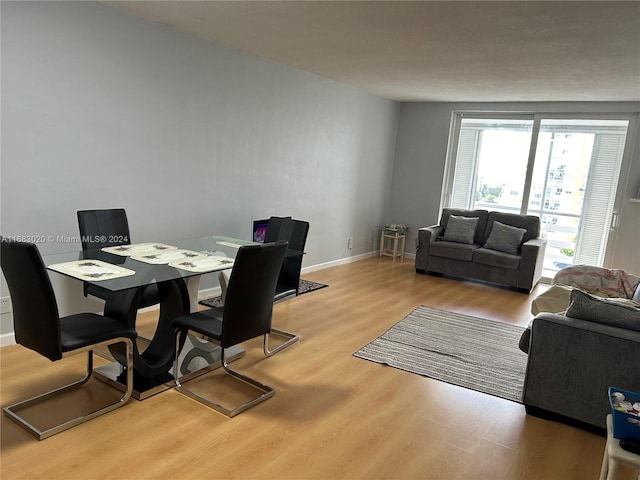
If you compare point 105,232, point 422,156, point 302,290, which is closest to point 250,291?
point 105,232

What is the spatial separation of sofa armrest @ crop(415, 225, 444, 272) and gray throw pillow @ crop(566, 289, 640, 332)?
11.8ft

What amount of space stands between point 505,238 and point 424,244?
1.01 m

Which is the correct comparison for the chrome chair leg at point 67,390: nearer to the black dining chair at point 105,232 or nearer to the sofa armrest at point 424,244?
the black dining chair at point 105,232

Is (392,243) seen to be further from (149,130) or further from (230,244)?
(149,130)

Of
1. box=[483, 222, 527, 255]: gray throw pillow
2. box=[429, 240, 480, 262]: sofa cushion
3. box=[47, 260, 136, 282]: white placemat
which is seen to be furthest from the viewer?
box=[429, 240, 480, 262]: sofa cushion

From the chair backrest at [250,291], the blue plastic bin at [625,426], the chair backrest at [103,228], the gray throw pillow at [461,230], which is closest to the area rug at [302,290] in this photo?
the chair backrest at [103,228]

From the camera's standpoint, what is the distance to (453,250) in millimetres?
6000

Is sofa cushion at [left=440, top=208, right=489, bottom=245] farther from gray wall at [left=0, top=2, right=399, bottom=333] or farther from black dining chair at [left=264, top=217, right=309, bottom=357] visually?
black dining chair at [left=264, top=217, right=309, bottom=357]

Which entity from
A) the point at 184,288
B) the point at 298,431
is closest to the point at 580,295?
the point at 298,431

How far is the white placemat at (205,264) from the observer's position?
272 centimetres

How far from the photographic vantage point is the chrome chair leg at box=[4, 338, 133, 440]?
2203 mm

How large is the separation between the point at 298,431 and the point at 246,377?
24.7 inches

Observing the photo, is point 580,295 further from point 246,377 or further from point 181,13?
point 181,13

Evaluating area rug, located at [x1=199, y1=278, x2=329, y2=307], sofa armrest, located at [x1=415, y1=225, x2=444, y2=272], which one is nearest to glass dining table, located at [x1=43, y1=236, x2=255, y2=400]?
area rug, located at [x1=199, y1=278, x2=329, y2=307]
